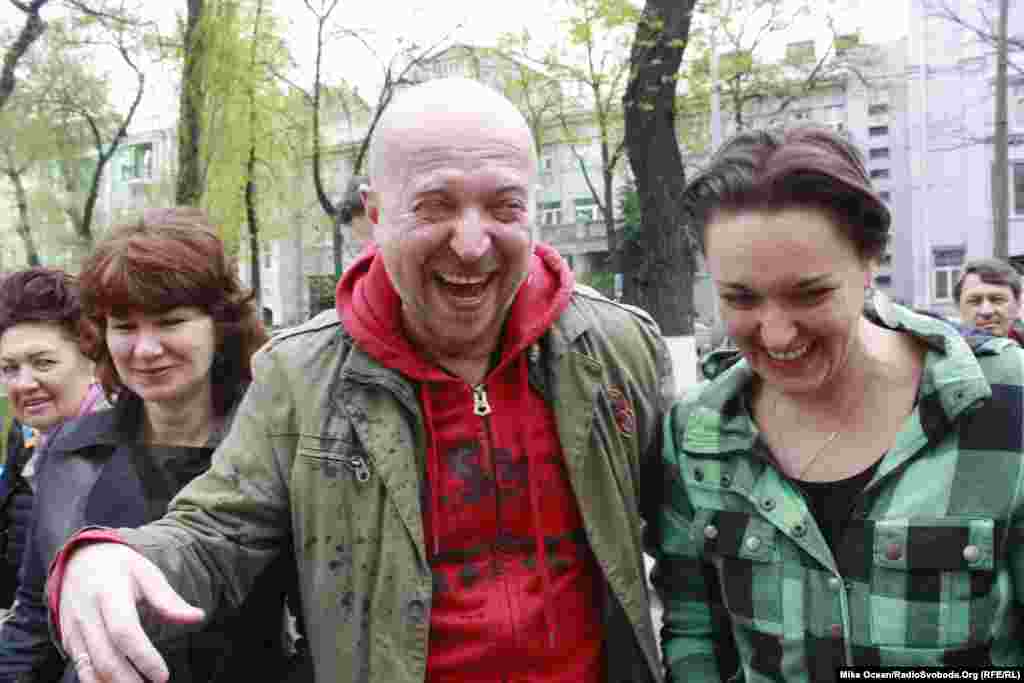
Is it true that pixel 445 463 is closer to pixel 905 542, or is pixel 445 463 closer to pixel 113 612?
pixel 113 612

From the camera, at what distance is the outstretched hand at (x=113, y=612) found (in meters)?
1.46

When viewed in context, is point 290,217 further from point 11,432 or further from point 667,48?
point 11,432

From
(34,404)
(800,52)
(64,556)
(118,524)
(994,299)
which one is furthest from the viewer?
(800,52)

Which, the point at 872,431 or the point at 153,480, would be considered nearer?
the point at 872,431

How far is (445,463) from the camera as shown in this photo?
2080 mm

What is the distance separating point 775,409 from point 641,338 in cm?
38

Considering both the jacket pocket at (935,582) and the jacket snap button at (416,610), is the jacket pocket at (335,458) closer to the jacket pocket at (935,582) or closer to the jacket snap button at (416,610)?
the jacket snap button at (416,610)

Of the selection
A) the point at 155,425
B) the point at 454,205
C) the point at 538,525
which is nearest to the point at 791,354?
the point at 538,525

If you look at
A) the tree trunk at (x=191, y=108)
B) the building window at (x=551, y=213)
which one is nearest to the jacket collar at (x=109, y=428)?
the tree trunk at (x=191, y=108)

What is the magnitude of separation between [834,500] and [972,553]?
0.88 ft

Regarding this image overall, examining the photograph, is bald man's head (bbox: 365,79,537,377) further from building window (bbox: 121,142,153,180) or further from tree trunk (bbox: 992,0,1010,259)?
building window (bbox: 121,142,153,180)

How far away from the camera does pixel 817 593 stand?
1890 mm

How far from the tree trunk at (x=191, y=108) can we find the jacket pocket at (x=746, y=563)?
28.4 feet

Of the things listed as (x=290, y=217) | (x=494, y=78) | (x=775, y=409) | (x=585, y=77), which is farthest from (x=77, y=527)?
(x=290, y=217)
